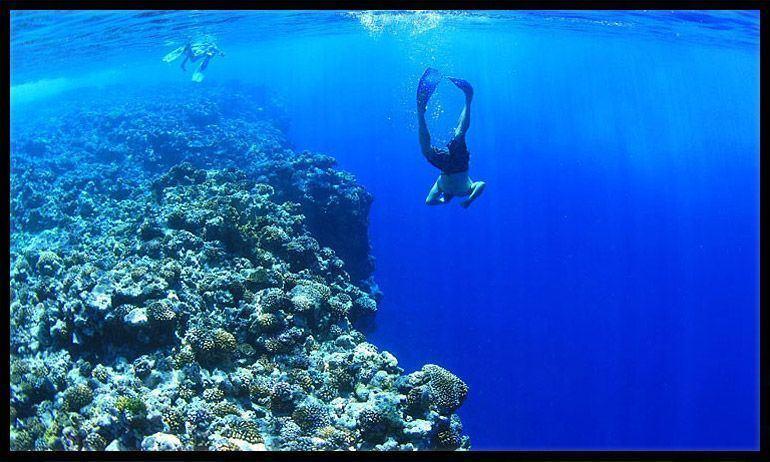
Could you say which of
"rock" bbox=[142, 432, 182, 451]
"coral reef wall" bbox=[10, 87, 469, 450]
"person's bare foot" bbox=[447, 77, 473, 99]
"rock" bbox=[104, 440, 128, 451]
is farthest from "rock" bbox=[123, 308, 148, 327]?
"person's bare foot" bbox=[447, 77, 473, 99]

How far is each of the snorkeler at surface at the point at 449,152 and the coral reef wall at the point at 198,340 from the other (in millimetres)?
2871

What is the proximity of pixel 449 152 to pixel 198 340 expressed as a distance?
476 centimetres

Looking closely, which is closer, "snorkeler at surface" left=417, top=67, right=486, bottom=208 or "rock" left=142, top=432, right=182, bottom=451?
"rock" left=142, top=432, right=182, bottom=451

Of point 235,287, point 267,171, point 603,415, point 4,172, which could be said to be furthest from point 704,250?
point 4,172

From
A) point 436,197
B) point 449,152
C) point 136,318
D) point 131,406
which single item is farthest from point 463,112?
point 131,406

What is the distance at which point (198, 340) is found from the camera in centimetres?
575

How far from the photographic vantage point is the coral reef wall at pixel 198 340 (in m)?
4.99

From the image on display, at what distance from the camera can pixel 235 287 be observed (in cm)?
697

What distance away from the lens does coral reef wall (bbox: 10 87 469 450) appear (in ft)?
16.4

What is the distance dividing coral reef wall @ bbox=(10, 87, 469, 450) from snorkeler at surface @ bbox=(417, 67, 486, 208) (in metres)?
2.87

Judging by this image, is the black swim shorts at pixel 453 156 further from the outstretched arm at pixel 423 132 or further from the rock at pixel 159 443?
the rock at pixel 159 443

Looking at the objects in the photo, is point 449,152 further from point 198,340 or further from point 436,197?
point 198,340

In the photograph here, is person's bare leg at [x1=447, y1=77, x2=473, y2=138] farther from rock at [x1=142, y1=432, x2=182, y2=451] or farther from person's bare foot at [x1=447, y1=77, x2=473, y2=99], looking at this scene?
rock at [x1=142, y1=432, x2=182, y2=451]
